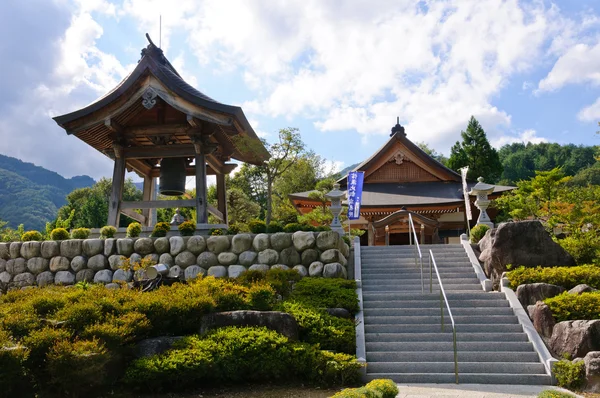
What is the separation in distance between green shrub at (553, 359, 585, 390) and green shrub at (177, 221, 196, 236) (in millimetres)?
8611

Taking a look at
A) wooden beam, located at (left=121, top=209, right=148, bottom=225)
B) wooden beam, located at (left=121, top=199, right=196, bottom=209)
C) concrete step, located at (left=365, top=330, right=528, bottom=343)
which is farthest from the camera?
wooden beam, located at (left=121, top=209, right=148, bottom=225)

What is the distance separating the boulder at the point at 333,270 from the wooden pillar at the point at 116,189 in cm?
617

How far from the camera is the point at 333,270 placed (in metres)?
11.1

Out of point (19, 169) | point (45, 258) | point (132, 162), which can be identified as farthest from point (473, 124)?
point (19, 169)

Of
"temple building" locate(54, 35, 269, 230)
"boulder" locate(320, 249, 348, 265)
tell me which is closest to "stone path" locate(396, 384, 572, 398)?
"boulder" locate(320, 249, 348, 265)

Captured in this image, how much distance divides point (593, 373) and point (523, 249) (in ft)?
13.4

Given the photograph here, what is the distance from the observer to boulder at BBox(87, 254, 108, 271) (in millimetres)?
11906

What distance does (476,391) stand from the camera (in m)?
6.88

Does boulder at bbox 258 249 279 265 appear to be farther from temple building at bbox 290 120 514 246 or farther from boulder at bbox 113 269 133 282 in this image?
temple building at bbox 290 120 514 246

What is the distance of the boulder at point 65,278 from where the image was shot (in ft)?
38.7

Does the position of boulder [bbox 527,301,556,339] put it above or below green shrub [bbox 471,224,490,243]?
below

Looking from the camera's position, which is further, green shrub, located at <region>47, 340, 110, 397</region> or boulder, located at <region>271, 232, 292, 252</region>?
boulder, located at <region>271, 232, 292, 252</region>

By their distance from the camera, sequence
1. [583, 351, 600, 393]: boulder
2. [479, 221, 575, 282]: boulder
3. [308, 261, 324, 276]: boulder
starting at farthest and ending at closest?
[308, 261, 324, 276]: boulder < [479, 221, 575, 282]: boulder < [583, 351, 600, 393]: boulder

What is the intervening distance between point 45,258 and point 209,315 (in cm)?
701
